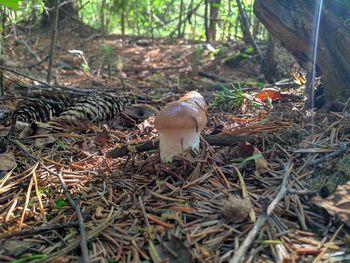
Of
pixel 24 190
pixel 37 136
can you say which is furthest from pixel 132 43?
pixel 24 190

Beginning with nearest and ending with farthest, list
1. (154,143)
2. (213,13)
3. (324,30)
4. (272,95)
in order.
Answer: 1. (154,143)
2. (324,30)
3. (272,95)
4. (213,13)

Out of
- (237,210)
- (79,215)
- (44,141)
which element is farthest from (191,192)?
(44,141)

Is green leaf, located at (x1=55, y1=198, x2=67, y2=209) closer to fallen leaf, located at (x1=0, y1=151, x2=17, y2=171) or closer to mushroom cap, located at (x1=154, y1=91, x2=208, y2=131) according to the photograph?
fallen leaf, located at (x1=0, y1=151, x2=17, y2=171)

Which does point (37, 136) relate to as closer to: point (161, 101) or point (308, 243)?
point (161, 101)

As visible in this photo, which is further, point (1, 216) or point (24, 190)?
point (24, 190)

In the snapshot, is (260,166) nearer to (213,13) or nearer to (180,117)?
(180,117)

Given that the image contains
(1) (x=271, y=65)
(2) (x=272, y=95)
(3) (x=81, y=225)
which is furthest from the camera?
(1) (x=271, y=65)

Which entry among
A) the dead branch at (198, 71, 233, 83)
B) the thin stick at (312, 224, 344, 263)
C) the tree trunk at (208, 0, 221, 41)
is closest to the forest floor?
the thin stick at (312, 224, 344, 263)
